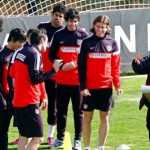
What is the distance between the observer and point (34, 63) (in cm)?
780

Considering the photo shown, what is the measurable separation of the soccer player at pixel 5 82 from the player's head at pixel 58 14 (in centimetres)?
131

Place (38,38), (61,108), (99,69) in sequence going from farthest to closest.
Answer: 1. (61,108)
2. (99,69)
3. (38,38)

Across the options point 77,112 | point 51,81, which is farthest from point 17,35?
point 51,81

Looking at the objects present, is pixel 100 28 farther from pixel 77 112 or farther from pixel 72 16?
pixel 77 112

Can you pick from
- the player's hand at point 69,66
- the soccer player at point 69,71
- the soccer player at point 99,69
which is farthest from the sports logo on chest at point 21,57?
the soccer player at point 69,71

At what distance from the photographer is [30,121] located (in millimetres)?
7910

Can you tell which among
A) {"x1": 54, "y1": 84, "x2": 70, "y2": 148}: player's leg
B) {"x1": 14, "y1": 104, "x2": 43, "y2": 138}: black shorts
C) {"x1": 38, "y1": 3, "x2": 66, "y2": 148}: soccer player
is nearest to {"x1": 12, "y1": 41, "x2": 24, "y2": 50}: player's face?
{"x1": 14, "y1": 104, "x2": 43, "y2": 138}: black shorts

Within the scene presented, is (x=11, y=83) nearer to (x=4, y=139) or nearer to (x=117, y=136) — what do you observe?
(x=4, y=139)

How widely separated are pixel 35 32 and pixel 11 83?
79cm

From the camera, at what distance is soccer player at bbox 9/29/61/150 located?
7820 millimetres

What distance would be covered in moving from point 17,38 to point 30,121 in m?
1.14

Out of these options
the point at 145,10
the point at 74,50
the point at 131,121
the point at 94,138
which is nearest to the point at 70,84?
the point at 74,50

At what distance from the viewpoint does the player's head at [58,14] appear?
31.7 ft

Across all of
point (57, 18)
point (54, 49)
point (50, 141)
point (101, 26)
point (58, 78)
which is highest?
point (101, 26)
